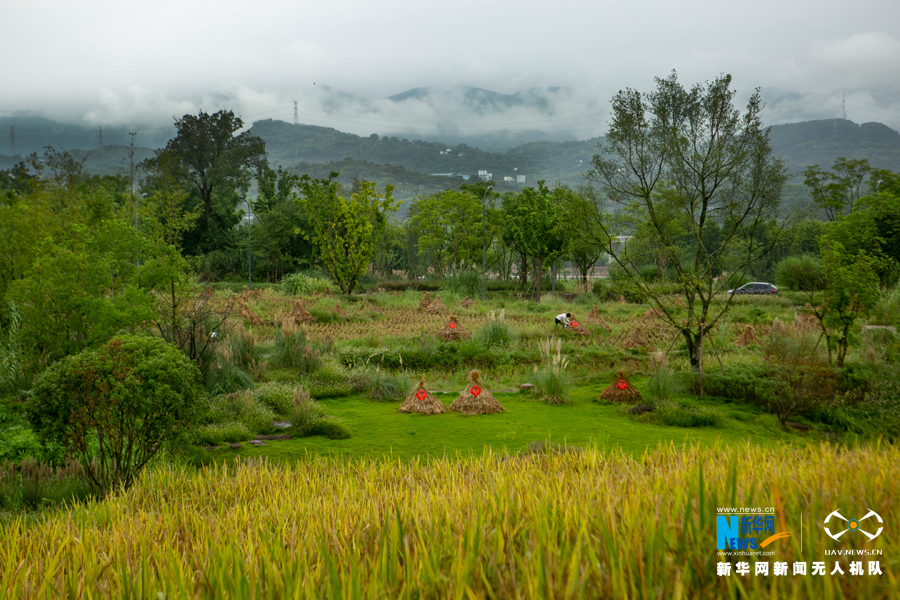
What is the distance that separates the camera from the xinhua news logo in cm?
146

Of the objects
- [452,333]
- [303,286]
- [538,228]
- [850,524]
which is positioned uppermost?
[538,228]

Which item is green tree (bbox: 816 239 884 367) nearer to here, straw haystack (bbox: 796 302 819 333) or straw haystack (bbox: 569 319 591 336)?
straw haystack (bbox: 796 302 819 333)

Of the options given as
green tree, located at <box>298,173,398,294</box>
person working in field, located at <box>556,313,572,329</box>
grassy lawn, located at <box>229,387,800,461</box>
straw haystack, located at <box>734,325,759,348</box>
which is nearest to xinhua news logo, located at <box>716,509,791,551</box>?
grassy lawn, located at <box>229,387,800,461</box>

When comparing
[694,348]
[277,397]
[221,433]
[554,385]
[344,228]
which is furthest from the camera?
[344,228]

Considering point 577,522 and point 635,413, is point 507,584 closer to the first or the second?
point 577,522

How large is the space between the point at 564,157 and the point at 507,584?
195822mm

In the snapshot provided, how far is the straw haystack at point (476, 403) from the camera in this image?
8188 mm

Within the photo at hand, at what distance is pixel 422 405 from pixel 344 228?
20793mm

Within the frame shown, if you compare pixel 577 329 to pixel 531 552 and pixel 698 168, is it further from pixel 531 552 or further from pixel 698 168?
pixel 531 552

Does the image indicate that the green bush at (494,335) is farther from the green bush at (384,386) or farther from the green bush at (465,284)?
the green bush at (465,284)

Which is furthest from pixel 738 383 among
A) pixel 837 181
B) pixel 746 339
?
pixel 837 181

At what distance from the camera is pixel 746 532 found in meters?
1.54

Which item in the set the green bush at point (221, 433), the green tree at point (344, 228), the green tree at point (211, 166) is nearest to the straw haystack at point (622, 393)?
the green bush at point (221, 433)

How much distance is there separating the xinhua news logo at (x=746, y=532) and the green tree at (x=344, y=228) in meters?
24.8
